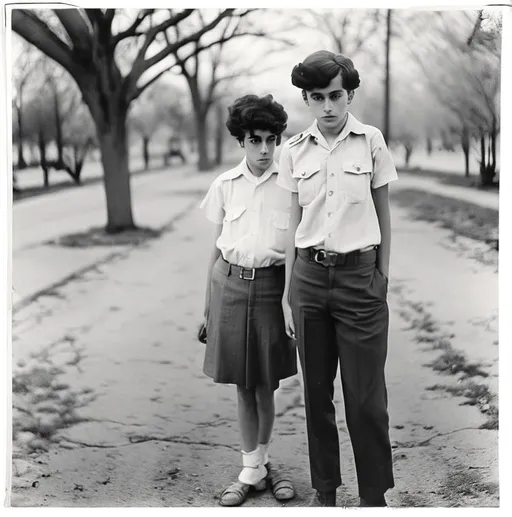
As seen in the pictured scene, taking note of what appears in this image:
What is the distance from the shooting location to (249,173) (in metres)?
2.68

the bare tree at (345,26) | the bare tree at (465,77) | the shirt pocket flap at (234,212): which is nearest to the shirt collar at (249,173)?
the shirt pocket flap at (234,212)

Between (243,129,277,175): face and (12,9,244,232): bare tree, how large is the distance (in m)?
0.89

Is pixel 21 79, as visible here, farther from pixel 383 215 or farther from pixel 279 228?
pixel 383 215

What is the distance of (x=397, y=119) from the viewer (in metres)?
3.46

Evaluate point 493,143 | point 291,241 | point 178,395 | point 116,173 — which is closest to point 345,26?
point 493,143

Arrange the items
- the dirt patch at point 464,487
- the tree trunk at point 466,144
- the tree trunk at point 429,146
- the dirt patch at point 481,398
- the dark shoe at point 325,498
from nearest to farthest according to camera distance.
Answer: the dark shoe at point 325,498, the dirt patch at point 464,487, the dirt patch at point 481,398, the tree trunk at point 466,144, the tree trunk at point 429,146

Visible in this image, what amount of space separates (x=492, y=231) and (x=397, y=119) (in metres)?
0.74

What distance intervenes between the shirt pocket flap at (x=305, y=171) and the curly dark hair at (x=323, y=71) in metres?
0.27

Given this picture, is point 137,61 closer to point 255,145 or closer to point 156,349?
point 255,145

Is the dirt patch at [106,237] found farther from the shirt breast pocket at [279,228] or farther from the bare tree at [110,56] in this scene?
the shirt breast pocket at [279,228]

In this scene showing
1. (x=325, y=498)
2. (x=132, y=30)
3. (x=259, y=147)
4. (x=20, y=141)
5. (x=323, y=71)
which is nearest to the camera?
(x=323, y=71)

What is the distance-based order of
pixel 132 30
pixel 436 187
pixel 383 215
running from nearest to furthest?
pixel 383 215 → pixel 132 30 → pixel 436 187

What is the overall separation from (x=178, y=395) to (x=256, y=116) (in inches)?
58.9

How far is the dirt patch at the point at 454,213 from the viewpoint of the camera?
3180mm
